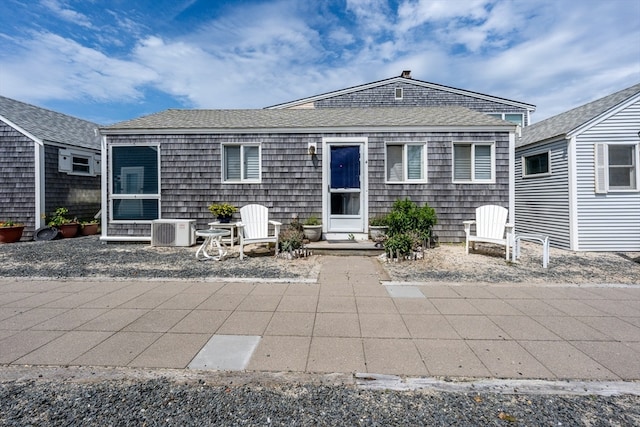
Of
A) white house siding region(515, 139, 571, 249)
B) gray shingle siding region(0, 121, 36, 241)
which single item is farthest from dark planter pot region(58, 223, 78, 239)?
white house siding region(515, 139, 571, 249)

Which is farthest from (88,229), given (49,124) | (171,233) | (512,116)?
(512,116)

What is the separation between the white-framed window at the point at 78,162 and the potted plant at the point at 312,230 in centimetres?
872

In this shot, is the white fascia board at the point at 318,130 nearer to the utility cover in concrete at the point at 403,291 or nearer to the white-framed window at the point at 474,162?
the white-framed window at the point at 474,162

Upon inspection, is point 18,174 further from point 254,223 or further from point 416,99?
point 416,99

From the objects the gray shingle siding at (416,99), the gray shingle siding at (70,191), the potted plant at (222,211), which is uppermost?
the gray shingle siding at (416,99)

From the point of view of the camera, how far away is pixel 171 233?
786cm

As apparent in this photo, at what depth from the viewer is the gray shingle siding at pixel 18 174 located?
380 inches

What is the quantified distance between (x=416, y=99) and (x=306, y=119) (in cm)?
817

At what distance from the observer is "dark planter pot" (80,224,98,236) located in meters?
10.4

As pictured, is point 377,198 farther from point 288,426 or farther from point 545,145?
point 288,426

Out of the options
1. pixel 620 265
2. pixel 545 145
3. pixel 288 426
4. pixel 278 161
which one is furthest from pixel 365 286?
pixel 545 145

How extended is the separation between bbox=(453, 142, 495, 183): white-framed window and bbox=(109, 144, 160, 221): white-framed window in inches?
308

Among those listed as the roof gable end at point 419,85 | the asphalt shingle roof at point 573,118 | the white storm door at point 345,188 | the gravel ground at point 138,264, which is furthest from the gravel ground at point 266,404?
the roof gable end at point 419,85

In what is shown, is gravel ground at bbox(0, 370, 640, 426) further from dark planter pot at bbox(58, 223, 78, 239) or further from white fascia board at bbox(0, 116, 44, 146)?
white fascia board at bbox(0, 116, 44, 146)
